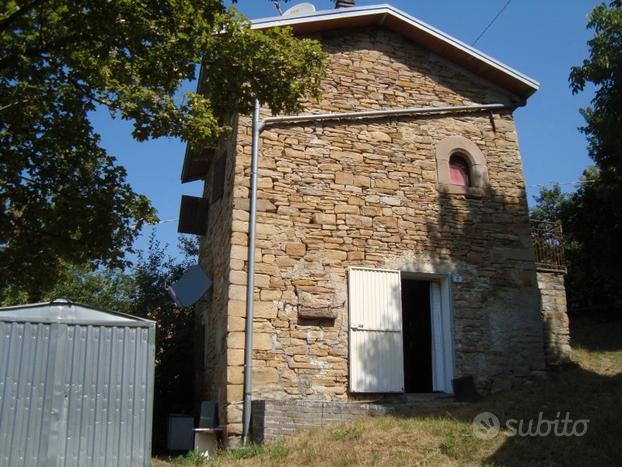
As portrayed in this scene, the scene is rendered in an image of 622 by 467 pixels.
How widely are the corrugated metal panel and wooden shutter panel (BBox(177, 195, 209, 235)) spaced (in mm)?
3887

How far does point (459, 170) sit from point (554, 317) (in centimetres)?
344

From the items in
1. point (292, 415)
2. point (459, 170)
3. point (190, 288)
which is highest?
point (459, 170)

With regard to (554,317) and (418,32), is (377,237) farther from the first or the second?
(554,317)

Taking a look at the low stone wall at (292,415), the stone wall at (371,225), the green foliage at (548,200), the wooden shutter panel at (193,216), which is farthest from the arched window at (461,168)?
the green foliage at (548,200)

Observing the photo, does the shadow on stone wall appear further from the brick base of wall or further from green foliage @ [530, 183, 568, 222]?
green foliage @ [530, 183, 568, 222]

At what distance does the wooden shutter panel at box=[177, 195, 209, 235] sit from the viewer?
1195 centimetres

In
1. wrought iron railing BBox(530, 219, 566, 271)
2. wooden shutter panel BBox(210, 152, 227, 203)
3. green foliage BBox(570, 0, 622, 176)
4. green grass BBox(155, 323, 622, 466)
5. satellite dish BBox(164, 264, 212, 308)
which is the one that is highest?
green foliage BBox(570, 0, 622, 176)

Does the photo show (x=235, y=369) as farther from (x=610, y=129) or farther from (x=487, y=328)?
(x=610, y=129)

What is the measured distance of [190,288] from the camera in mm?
10445

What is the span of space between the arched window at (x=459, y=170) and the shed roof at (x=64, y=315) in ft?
20.3

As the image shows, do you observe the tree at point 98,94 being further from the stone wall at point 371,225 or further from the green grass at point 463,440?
the green grass at point 463,440

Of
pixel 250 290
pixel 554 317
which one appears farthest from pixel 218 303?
pixel 554 317

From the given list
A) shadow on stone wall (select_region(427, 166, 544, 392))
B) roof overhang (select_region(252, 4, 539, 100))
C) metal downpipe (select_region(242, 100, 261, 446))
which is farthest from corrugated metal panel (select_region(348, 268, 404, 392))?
roof overhang (select_region(252, 4, 539, 100))

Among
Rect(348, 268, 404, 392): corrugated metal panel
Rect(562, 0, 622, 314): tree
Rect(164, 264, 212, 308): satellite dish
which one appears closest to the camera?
Rect(348, 268, 404, 392): corrugated metal panel
